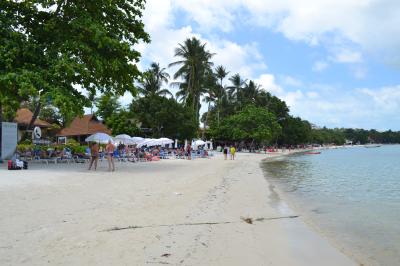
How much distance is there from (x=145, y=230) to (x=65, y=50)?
567 inches

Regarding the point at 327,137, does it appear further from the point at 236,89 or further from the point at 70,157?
the point at 70,157

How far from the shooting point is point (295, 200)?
14.1 metres

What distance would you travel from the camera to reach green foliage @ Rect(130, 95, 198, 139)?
153 feet

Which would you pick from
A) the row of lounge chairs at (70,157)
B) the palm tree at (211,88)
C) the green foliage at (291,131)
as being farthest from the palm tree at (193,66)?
the green foliage at (291,131)

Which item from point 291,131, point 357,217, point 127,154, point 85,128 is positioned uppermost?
point 291,131

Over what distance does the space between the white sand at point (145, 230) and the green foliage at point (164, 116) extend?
34.0 metres

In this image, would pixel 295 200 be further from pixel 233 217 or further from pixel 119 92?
pixel 119 92

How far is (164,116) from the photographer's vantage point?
46.3 metres

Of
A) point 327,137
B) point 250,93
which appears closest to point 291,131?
point 250,93

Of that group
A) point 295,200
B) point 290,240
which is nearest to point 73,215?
point 290,240

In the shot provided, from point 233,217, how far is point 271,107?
257ft

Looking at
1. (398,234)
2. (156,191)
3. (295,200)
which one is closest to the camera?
(398,234)

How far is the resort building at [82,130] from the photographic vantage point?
49.5m

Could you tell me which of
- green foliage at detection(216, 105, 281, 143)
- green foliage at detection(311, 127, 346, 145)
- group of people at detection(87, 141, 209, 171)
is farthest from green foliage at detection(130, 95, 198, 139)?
green foliage at detection(311, 127, 346, 145)
